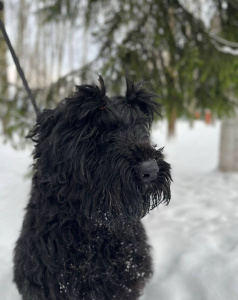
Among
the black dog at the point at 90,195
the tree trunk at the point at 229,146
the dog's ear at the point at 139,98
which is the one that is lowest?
the black dog at the point at 90,195

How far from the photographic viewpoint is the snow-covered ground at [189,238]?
3186 mm

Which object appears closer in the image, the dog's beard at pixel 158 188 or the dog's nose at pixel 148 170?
the dog's nose at pixel 148 170

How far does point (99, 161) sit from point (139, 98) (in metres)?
0.61

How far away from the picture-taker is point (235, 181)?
7090 millimetres

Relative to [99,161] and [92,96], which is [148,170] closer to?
[99,161]

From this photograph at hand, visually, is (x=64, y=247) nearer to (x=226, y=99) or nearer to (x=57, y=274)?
(x=57, y=274)

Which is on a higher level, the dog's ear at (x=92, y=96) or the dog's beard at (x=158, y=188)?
the dog's ear at (x=92, y=96)

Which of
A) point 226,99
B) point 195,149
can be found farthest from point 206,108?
point 195,149

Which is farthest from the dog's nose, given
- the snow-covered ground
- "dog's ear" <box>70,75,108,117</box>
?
the snow-covered ground

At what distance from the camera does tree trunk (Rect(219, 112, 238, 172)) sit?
25.5 ft

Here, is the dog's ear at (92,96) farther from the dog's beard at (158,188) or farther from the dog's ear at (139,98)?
the dog's beard at (158,188)

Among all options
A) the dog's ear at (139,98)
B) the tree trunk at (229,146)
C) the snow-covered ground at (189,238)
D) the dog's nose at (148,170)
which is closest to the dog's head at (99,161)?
the dog's nose at (148,170)

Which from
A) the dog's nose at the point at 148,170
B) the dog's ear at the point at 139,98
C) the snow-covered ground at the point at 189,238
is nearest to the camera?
the dog's nose at the point at 148,170

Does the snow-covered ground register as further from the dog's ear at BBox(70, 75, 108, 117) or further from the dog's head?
the dog's ear at BBox(70, 75, 108, 117)
